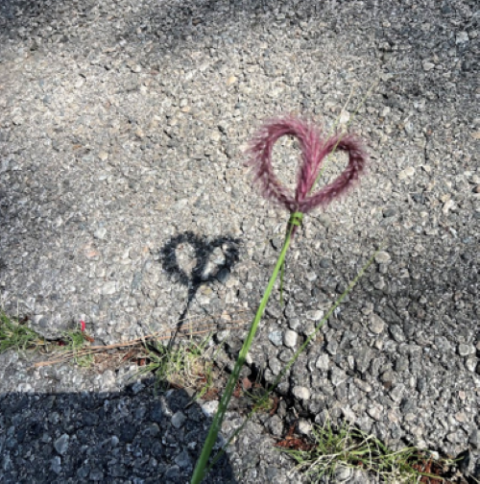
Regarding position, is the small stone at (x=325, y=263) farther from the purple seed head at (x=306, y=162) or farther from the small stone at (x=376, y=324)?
the purple seed head at (x=306, y=162)

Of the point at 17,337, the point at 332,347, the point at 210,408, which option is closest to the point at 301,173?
the point at 332,347

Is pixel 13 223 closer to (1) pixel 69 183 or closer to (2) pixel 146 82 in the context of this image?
(1) pixel 69 183

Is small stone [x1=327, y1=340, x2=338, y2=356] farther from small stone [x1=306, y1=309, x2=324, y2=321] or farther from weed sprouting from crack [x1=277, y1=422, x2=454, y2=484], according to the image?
weed sprouting from crack [x1=277, y1=422, x2=454, y2=484]

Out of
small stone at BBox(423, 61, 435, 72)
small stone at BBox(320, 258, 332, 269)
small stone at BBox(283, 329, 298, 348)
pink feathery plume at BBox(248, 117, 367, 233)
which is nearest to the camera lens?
pink feathery plume at BBox(248, 117, 367, 233)

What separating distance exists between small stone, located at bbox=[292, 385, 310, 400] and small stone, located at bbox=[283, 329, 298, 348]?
0.38 feet

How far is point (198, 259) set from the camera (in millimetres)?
1836

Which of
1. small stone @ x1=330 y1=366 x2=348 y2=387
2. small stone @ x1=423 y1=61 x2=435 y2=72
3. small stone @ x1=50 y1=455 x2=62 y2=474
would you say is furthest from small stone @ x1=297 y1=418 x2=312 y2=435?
small stone @ x1=423 y1=61 x2=435 y2=72

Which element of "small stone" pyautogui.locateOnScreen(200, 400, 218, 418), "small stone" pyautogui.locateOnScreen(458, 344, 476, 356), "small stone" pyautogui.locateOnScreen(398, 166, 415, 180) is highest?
"small stone" pyautogui.locateOnScreen(398, 166, 415, 180)

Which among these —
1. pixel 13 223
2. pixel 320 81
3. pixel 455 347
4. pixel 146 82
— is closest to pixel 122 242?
pixel 13 223

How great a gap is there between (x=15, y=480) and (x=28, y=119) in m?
1.34

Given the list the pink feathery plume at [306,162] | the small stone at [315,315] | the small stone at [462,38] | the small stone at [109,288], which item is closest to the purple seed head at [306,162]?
the pink feathery plume at [306,162]

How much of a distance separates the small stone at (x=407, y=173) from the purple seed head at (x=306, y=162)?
0.78m

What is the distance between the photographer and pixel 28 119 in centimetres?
231

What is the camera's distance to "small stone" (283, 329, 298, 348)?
1.62m
